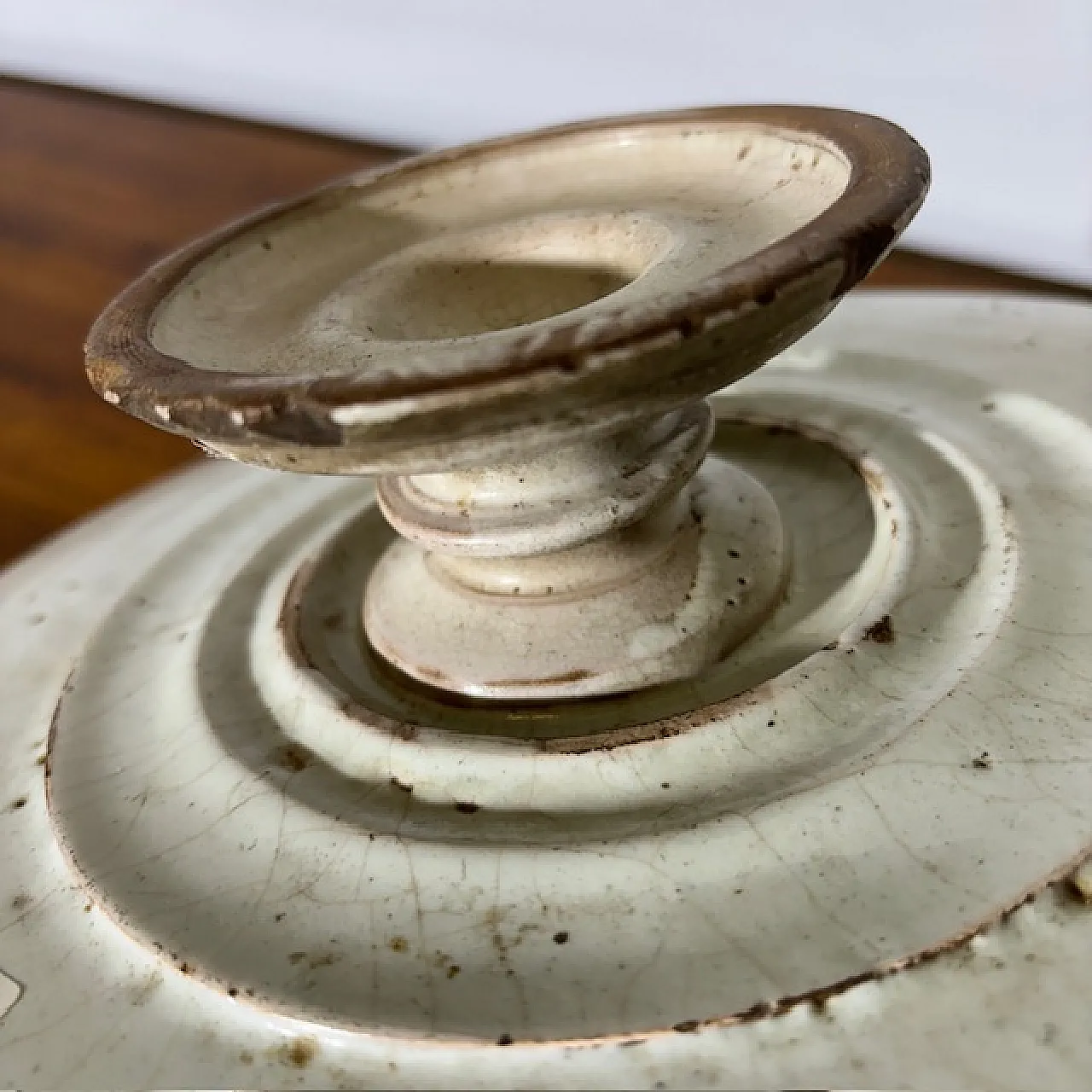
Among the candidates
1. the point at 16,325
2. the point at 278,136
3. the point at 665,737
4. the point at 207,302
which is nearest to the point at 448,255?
the point at 207,302

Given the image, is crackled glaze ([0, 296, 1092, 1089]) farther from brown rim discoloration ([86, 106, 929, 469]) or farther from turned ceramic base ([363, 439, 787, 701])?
brown rim discoloration ([86, 106, 929, 469])

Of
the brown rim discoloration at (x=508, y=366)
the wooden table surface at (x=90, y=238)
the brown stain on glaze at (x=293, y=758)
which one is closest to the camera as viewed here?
the brown rim discoloration at (x=508, y=366)

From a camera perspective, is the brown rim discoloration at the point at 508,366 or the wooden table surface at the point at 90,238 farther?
the wooden table surface at the point at 90,238

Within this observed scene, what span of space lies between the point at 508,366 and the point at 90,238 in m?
0.91

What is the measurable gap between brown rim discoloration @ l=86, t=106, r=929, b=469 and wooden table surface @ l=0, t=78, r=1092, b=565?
44cm

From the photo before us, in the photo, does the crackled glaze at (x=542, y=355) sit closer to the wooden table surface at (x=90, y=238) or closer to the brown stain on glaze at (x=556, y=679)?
the brown stain on glaze at (x=556, y=679)

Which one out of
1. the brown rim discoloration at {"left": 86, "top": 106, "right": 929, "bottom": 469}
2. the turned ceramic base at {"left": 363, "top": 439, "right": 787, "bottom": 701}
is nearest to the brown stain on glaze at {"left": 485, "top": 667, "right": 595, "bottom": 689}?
the turned ceramic base at {"left": 363, "top": 439, "right": 787, "bottom": 701}

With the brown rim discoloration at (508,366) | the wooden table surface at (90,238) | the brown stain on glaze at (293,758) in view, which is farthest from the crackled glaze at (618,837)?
the wooden table surface at (90,238)

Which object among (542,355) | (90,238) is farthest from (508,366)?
(90,238)

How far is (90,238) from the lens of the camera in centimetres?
106

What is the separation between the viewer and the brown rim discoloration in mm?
265

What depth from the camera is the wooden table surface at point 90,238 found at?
2.53 ft

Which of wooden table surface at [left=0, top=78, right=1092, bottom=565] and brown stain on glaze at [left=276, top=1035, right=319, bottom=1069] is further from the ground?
brown stain on glaze at [left=276, top=1035, right=319, bottom=1069]

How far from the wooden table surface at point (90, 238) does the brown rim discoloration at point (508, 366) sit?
441 mm
